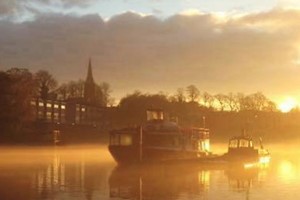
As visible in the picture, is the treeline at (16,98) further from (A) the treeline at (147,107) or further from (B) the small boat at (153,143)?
(B) the small boat at (153,143)

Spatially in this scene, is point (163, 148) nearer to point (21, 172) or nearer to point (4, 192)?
point (21, 172)

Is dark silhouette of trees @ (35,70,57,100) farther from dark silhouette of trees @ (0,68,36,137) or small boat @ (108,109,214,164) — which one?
small boat @ (108,109,214,164)

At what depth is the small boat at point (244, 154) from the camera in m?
66.4

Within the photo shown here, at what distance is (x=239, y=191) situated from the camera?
3762 centimetres

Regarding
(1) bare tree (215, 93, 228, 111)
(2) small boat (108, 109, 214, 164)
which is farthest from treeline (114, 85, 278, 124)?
(2) small boat (108, 109, 214, 164)

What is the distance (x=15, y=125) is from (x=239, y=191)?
65.6 metres

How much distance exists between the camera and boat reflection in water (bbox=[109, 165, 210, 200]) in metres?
35.8

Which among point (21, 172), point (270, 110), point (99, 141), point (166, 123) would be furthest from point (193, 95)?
point (21, 172)

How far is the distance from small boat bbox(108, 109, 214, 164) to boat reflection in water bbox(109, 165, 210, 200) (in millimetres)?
2688

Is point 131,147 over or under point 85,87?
under

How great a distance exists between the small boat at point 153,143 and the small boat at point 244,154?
4206 millimetres

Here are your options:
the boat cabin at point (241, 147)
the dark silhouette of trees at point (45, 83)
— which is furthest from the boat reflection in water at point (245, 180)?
the dark silhouette of trees at point (45, 83)

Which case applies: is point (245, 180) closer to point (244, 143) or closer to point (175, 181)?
point (175, 181)

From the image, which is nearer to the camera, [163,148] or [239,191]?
[239,191]
